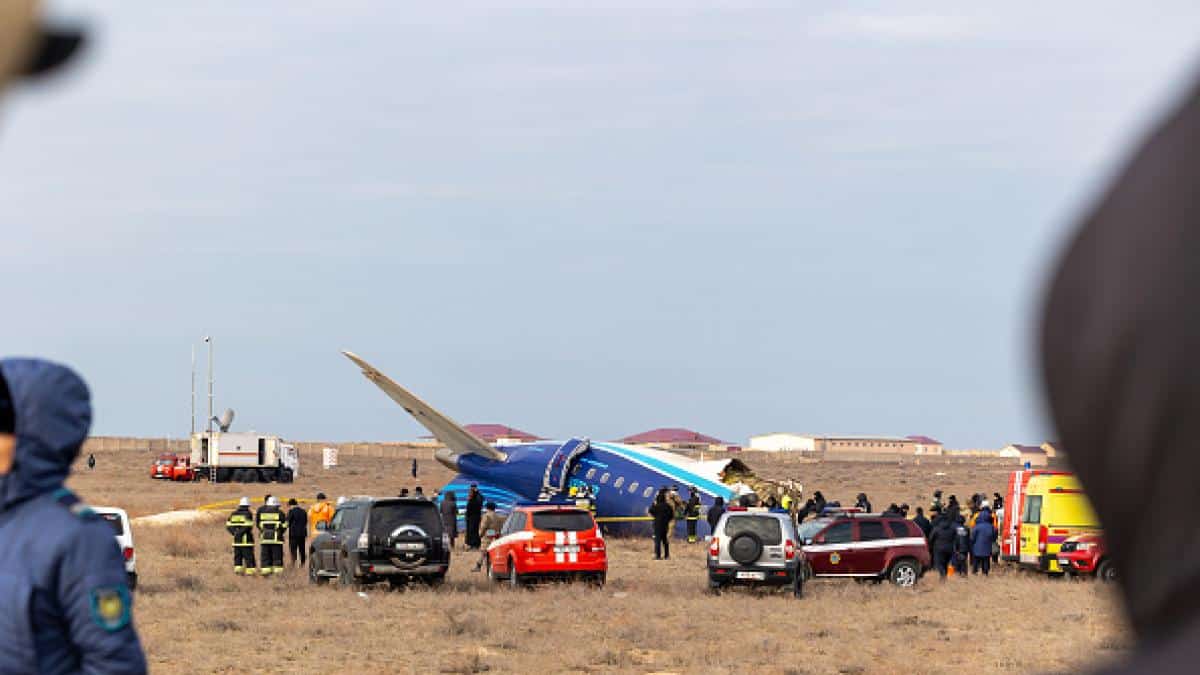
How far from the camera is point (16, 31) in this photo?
1.30 metres

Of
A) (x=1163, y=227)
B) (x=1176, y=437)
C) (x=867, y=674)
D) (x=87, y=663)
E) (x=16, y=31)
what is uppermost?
(x=16, y=31)

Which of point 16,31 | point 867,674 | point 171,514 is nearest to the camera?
point 16,31

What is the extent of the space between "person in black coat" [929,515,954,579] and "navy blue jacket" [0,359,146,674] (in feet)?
94.7

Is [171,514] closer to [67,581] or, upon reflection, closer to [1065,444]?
[67,581]

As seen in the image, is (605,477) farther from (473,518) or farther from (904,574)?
(904,574)

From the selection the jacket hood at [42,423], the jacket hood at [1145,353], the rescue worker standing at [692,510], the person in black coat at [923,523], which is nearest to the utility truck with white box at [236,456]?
the rescue worker standing at [692,510]

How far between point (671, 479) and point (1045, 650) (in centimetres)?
2115

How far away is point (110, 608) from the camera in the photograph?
4.20m

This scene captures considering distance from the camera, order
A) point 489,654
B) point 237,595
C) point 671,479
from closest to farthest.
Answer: point 489,654 → point 237,595 → point 671,479

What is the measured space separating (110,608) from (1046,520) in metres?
28.8

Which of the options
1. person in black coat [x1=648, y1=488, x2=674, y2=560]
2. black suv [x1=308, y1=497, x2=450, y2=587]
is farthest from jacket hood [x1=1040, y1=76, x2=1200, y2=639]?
person in black coat [x1=648, y1=488, x2=674, y2=560]

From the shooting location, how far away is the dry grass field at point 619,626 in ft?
61.9

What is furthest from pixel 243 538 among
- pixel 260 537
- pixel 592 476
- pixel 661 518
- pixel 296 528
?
pixel 592 476

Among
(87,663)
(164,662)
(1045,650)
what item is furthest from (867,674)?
(87,663)
